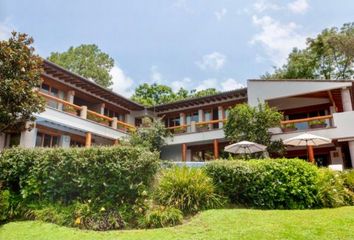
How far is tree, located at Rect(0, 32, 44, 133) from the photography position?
460 inches

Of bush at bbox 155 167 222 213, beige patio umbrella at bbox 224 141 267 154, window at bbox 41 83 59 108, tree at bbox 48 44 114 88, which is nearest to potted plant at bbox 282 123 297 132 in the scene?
beige patio umbrella at bbox 224 141 267 154

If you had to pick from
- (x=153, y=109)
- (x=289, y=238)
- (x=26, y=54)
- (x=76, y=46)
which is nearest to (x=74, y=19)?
(x=26, y=54)

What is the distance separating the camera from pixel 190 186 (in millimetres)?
9922

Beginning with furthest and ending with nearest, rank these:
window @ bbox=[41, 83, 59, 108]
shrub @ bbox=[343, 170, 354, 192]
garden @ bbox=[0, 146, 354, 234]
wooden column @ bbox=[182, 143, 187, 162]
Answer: wooden column @ bbox=[182, 143, 187, 162], window @ bbox=[41, 83, 59, 108], shrub @ bbox=[343, 170, 354, 192], garden @ bbox=[0, 146, 354, 234]

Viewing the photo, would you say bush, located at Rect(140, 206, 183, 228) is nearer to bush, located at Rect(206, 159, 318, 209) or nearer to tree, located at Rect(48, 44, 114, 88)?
bush, located at Rect(206, 159, 318, 209)

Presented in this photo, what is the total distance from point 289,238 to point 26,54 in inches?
462

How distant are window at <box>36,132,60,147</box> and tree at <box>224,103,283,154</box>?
11.5 metres

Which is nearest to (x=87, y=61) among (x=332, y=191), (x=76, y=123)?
(x=76, y=123)

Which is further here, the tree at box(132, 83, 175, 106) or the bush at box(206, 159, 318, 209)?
the tree at box(132, 83, 175, 106)

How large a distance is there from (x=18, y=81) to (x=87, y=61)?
33.2m

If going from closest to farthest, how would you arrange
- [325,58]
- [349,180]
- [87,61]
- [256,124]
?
1. [349,180]
2. [256,124]
3. [325,58]
4. [87,61]

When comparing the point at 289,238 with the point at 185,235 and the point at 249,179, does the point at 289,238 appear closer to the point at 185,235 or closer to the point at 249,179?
the point at 185,235

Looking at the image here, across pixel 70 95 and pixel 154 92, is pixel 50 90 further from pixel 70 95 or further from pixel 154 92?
pixel 154 92

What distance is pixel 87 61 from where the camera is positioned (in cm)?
4378
